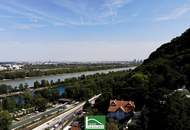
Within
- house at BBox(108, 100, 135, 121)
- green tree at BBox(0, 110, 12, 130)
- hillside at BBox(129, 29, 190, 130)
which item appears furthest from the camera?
green tree at BBox(0, 110, 12, 130)

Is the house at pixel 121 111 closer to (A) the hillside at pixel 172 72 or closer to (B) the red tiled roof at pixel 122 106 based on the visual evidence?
(B) the red tiled roof at pixel 122 106

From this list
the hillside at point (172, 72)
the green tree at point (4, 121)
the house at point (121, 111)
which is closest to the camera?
the hillside at point (172, 72)

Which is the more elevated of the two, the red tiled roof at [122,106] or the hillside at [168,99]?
the hillside at [168,99]

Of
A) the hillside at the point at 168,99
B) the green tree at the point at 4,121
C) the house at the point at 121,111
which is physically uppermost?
the hillside at the point at 168,99

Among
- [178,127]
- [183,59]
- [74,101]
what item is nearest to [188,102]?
[178,127]

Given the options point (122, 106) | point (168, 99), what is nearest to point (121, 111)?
point (122, 106)

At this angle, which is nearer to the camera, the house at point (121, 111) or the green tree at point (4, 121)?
the house at point (121, 111)

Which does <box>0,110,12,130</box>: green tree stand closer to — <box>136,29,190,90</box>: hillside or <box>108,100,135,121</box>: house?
<box>108,100,135,121</box>: house

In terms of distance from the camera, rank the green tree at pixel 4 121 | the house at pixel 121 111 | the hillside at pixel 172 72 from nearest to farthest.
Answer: the hillside at pixel 172 72
the house at pixel 121 111
the green tree at pixel 4 121

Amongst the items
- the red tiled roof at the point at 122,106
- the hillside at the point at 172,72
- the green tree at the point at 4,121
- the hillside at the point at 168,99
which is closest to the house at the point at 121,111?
the red tiled roof at the point at 122,106

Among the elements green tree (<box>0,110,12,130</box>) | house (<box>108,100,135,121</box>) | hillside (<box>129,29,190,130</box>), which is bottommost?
green tree (<box>0,110,12,130</box>)

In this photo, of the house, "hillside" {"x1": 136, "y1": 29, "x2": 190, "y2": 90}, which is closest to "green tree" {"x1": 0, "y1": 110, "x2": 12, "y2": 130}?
the house

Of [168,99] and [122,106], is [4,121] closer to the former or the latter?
[122,106]
